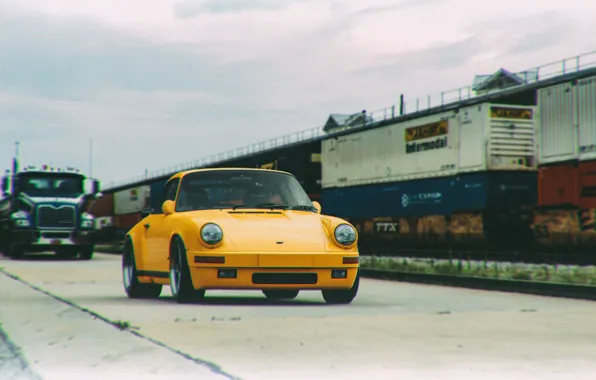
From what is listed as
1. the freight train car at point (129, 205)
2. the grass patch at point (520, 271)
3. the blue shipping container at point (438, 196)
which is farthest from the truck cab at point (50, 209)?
the freight train car at point (129, 205)

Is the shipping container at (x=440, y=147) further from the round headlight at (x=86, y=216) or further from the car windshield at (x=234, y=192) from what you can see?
the car windshield at (x=234, y=192)

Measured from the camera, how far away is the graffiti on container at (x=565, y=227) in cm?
2111

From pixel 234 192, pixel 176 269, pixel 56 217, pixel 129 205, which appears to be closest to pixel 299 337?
pixel 176 269

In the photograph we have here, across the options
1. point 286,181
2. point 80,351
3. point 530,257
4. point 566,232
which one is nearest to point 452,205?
point 566,232

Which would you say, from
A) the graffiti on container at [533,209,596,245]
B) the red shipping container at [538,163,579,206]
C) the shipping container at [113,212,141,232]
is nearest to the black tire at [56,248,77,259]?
the graffiti on container at [533,209,596,245]

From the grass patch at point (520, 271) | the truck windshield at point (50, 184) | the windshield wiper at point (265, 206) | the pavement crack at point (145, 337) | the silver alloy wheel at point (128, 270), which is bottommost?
the pavement crack at point (145, 337)

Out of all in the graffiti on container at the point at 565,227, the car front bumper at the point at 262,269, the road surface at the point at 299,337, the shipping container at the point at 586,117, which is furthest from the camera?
the shipping container at the point at 586,117

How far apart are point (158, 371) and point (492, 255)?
1581 cm

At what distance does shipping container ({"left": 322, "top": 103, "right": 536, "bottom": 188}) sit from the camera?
2519cm

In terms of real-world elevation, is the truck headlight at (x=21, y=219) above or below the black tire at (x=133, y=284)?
above

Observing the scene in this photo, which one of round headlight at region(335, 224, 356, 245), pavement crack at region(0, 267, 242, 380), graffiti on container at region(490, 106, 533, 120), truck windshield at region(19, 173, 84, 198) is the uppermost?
graffiti on container at region(490, 106, 533, 120)

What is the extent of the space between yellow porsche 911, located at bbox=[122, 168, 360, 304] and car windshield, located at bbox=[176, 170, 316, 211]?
0.01 m

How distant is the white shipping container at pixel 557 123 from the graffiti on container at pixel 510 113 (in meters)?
0.90

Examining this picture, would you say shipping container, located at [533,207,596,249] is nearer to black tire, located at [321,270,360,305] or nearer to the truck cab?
black tire, located at [321,270,360,305]
